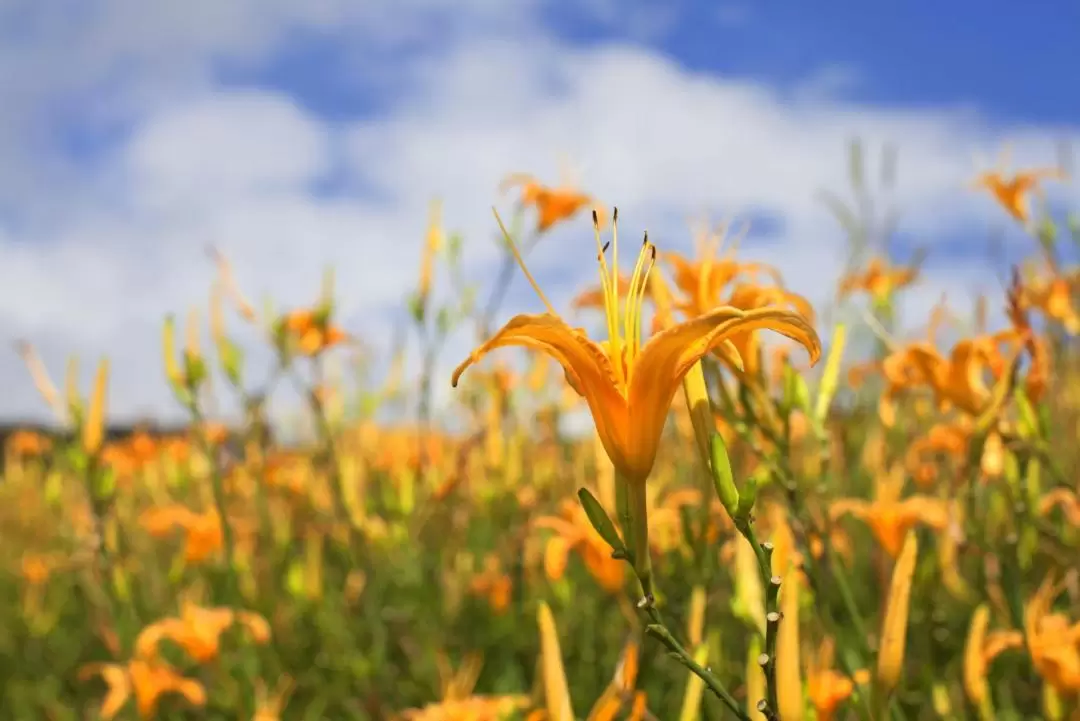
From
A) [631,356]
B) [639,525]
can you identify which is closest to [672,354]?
[631,356]

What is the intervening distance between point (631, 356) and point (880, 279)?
3.15m

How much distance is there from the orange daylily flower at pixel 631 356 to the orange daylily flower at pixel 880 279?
2.62 m

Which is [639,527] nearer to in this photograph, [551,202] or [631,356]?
[631,356]

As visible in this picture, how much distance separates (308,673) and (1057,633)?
2.23 metres

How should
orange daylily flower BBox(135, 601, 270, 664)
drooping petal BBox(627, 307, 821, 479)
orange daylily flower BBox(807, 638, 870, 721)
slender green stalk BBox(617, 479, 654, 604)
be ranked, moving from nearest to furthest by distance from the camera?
1. drooping petal BBox(627, 307, 821, 479)
2. slender green stalk BBox(617, 479, 654, 604)
3. orange daylily flower BBox(807, 638, 870, 721)
4. orange daylily flower BBox(135, 601, 270, 664)

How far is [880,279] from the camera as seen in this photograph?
382 centimetres

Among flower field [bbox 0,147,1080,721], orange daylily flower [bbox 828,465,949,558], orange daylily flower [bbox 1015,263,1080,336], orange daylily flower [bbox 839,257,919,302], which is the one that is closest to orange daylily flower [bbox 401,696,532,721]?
flower field [bbox 0,147,1080,721]

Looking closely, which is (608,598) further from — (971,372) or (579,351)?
(579,351)

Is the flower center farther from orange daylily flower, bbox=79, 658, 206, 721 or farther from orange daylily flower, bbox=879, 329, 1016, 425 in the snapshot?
orange daylily flower, bbox=79, 658, 206, 721

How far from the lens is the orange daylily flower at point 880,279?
3.56 m

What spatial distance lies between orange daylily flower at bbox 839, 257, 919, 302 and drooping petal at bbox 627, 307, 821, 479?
8.61ft

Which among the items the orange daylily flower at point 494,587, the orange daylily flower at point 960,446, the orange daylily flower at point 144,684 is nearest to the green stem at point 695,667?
the orange daylily flower at point 960,446

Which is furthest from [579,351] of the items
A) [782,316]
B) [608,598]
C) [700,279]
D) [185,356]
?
[608,598]

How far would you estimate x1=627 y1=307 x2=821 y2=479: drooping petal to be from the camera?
2.68ft
